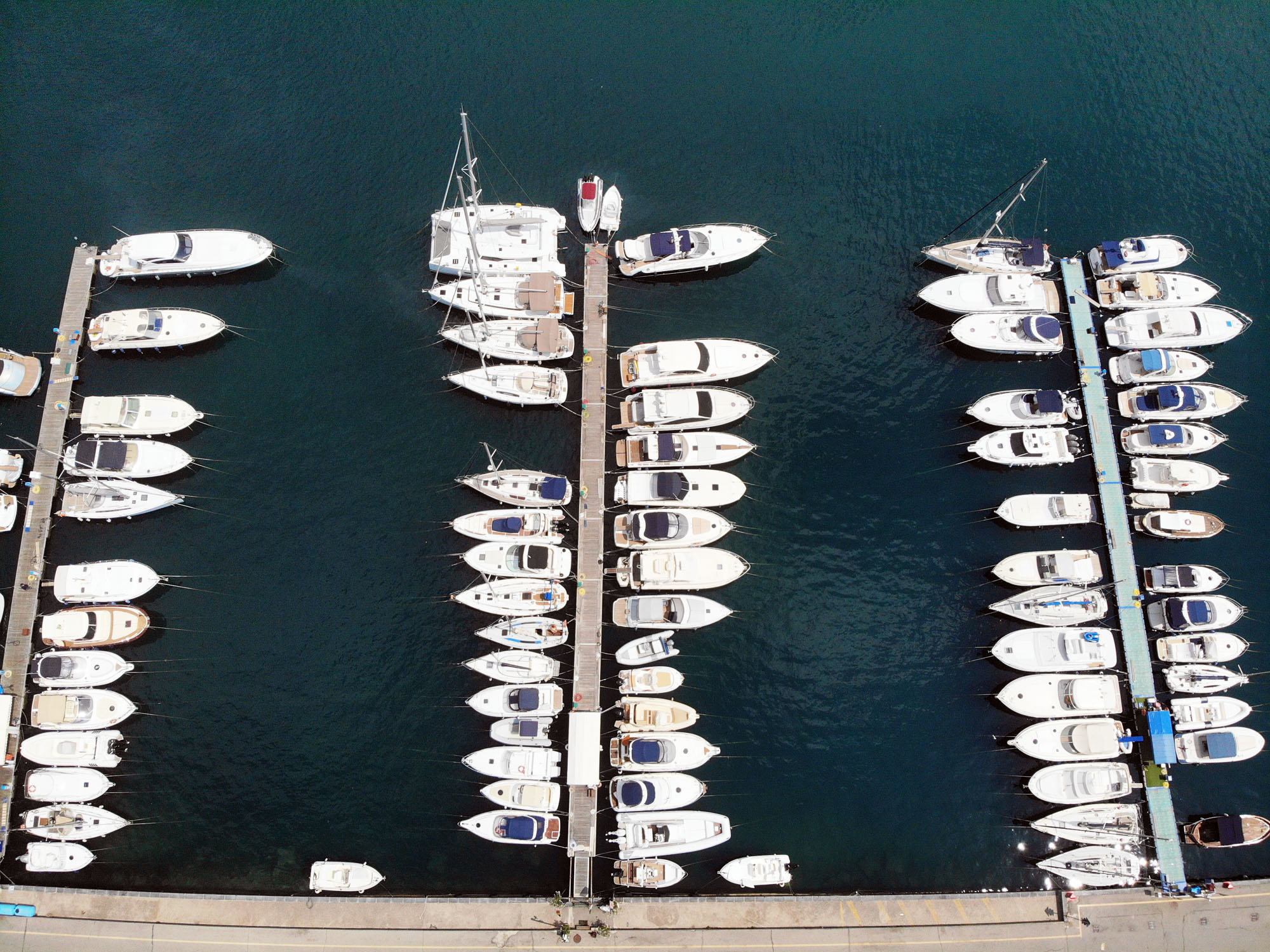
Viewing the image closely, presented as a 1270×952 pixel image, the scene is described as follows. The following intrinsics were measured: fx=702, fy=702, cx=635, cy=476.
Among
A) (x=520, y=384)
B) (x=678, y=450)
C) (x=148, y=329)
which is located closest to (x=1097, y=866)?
(x=678, y=450)

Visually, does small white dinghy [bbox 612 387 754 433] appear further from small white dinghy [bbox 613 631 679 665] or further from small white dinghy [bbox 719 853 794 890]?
small white dinghy [bbox 719 853 794 890]

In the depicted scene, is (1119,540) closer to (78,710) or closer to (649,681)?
(649,681)

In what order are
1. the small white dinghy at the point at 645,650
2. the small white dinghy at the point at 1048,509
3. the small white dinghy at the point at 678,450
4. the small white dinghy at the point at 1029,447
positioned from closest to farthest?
the small white dinghy at the point at 645,650
the small white dinghy at the point at 1048,509
the small white dinghy at the point at 678,450
the small white dinghy at the point at 1029,447

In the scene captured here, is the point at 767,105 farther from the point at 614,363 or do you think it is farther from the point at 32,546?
the point at 32,546

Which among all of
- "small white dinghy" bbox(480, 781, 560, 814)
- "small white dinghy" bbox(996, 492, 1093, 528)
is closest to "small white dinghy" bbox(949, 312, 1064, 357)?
"small white dinghy" bbox(996, 492, 1093, 528)

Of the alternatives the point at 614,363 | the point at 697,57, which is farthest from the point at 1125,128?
the point at 614,363

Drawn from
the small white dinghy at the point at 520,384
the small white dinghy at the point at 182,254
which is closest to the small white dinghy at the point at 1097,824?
the small white dinghy at the point at 520,384

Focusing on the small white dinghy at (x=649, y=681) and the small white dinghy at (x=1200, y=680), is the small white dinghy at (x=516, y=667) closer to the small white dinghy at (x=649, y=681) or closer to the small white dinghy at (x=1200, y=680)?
the small white dinghy at (x=649, y=681)
